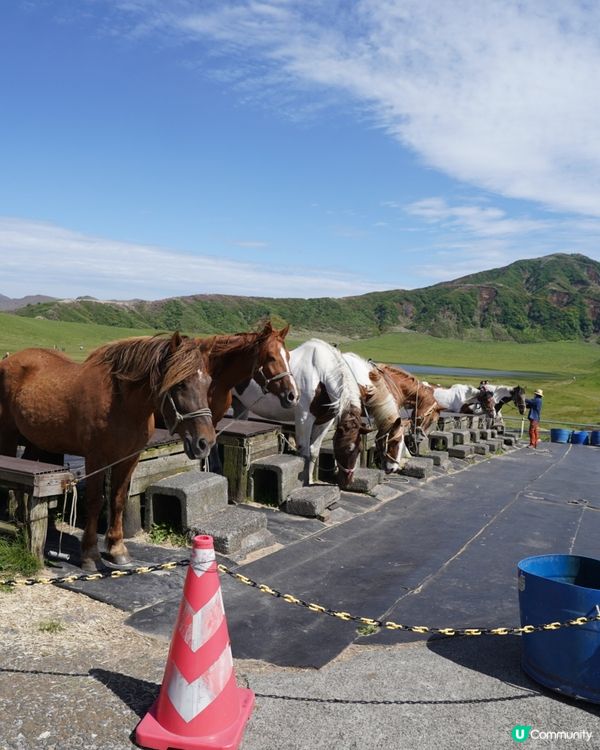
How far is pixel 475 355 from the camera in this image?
13025 cm

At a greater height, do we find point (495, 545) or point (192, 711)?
point (192, 711)

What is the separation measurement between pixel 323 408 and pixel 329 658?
5.28 meters

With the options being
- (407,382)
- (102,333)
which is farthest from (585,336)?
(407,382)

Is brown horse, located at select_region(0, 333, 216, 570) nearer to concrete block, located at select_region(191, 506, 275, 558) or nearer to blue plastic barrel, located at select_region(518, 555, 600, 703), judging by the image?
concrete block, located at select_region(191, 506, 275, 558)

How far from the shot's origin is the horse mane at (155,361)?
490 centimetres

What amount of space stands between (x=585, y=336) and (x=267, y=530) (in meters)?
199

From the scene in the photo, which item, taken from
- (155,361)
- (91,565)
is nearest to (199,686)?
(91,565)

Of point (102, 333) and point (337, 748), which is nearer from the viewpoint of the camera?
point (337, 748)

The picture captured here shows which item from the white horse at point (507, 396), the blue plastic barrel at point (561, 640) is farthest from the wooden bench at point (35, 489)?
the white horse at point (507, 396)

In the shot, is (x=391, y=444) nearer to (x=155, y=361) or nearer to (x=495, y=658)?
(x=155, y=361)

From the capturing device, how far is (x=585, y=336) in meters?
184

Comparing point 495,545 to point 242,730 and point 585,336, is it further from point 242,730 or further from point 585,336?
point 585,336

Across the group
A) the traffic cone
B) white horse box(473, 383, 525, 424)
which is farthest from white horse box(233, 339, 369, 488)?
white horse box(473, 383, 525, 424)

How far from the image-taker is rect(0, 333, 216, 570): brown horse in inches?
193
